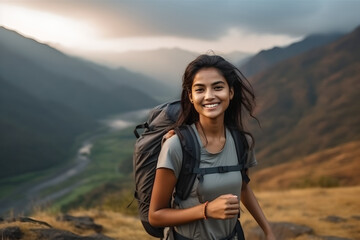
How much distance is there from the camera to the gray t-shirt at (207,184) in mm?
2072

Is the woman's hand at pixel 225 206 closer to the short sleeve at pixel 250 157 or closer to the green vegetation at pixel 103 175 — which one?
the short sleeve at pixel 250 157

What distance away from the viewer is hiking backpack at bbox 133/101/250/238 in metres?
2.10

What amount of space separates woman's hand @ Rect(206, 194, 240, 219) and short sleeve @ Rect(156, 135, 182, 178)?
278 millimetres

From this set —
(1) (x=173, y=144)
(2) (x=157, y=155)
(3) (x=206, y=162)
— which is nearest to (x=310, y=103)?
(2) (x=157, y=155)

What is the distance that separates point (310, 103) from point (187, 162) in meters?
131

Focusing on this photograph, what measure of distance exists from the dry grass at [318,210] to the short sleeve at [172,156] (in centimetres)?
689

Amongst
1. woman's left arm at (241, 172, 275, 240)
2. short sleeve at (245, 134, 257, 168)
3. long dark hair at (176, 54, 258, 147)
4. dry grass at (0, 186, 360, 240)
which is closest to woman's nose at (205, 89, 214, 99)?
long dark hair at (176, 54, 258, 147)

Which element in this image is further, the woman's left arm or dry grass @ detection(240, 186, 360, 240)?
dry grass @ detection(240, 186, 360, 240)

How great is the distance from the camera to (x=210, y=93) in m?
2.24

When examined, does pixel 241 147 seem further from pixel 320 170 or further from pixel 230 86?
pixel 320 170

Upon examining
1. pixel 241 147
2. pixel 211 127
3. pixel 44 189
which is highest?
pixel 44 189

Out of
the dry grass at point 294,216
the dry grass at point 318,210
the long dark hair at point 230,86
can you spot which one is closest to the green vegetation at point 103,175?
the dry grass at point 318,210

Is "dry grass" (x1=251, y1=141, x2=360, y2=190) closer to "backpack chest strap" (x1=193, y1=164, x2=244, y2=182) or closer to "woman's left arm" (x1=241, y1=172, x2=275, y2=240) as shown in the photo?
"woman's left arm" (x1=241, y1=172, x2=275, y2=240)

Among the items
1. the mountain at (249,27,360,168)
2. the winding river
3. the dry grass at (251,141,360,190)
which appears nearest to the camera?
the dry grass at (251,141,360,190)
